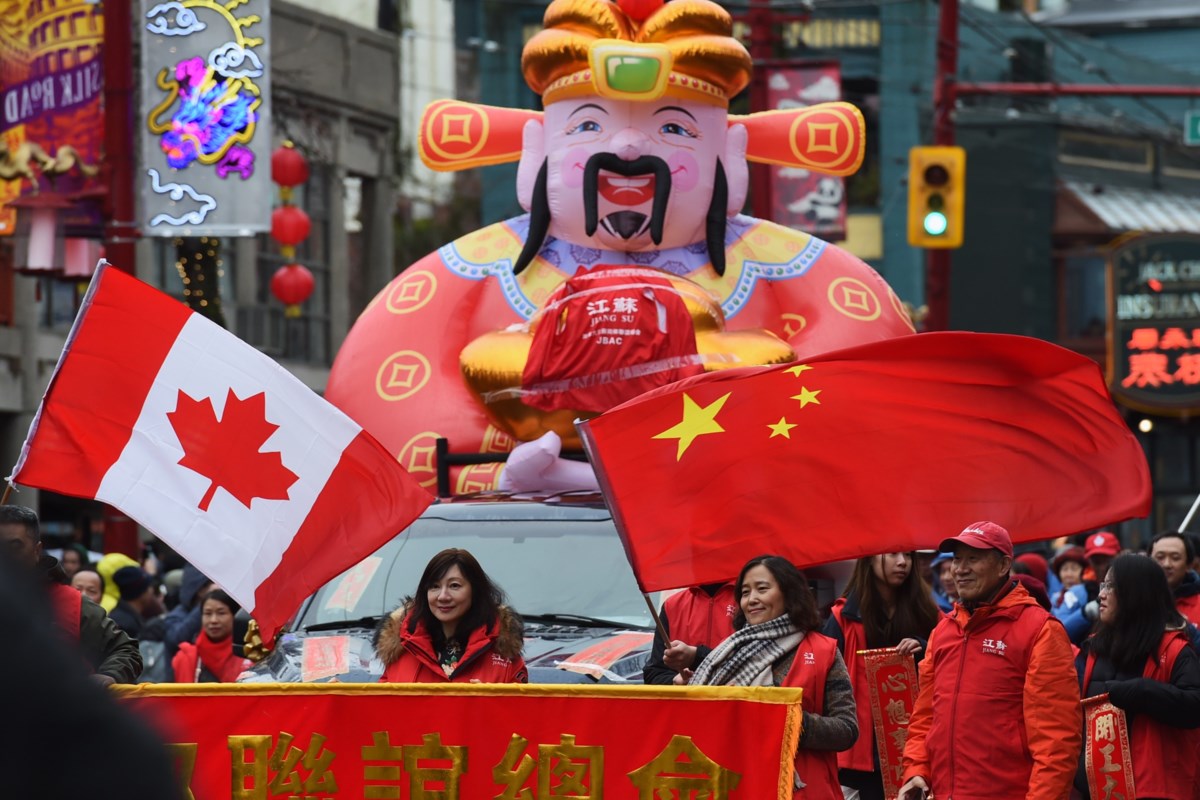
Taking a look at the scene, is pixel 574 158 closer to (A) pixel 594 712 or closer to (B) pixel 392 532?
(B) pixel 392 532

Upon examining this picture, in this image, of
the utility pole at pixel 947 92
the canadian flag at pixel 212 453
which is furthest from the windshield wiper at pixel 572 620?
the utility pole at pixel 947 92

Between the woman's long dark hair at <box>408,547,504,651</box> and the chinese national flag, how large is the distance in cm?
53

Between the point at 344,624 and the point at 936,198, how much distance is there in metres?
10.4

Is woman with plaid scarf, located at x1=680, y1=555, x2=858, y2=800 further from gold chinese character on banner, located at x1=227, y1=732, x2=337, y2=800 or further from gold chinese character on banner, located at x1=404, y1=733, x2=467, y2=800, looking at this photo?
gold chinese character on banner, located at x1=227, y1=732, x2=337, y2=800

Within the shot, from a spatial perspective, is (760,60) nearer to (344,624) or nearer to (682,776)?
(344,624)

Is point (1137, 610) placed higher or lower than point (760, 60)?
lower

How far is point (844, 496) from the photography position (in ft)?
25.4

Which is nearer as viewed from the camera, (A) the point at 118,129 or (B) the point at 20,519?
(B) the point at 20,519

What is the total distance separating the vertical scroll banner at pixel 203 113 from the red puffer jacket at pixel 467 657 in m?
7.77

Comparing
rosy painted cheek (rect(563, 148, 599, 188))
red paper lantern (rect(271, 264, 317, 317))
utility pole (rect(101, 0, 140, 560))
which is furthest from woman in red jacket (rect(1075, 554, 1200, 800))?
red paper lantern (rect(271, 264, 317, 317))

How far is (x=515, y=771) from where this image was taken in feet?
20.9

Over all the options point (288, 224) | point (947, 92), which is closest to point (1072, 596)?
point (947, 92)

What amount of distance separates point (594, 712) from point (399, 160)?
1194 inches

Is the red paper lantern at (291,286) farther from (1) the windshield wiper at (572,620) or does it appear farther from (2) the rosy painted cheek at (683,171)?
(1) the windshield wiper at (572,620)
